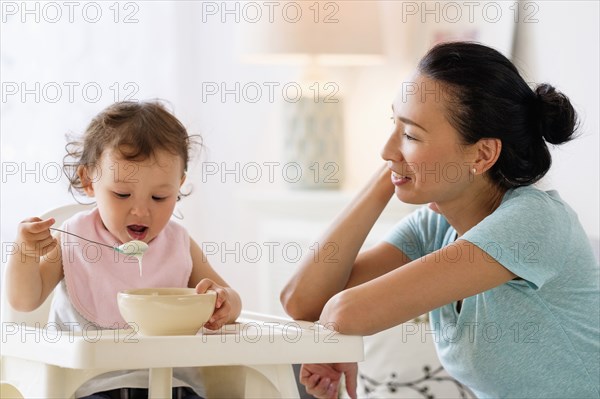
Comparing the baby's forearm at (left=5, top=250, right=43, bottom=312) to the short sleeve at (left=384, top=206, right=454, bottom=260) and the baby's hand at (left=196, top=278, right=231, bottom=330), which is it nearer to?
the baby's hand at (left=196, top=278, right=231, bottom=330)

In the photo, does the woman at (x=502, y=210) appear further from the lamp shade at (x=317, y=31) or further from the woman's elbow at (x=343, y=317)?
the lamp shade at (x=317, y=31)

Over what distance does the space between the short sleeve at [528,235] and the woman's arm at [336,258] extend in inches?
11.0

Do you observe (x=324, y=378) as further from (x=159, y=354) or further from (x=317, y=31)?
(x=317, y=31)

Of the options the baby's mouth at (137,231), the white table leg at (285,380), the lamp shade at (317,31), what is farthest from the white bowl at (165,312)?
the lamp shade at (317,31)

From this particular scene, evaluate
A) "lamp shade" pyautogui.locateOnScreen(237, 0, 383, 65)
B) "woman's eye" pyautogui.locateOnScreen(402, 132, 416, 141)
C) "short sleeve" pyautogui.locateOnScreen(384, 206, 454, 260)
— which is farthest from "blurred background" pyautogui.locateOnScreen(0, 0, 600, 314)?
"woman's eye" pyautogui.locateOnScreen(402, 132, 416, 141)

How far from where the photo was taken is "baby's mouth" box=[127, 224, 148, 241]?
1443mm

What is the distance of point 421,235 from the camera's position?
5.43 ft

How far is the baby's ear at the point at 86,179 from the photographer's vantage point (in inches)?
58.7

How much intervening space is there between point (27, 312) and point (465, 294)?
703 mm

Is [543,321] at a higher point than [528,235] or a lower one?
lower

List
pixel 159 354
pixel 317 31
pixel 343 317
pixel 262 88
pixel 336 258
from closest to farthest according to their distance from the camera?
pixel 159 354, pixel 343 317, pixel 336 258, pixel 317 31, pixel 262 88

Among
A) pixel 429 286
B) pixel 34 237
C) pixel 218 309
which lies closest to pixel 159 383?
pixel 218 309

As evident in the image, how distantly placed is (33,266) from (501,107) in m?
0.76

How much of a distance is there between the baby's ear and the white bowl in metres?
0.36
